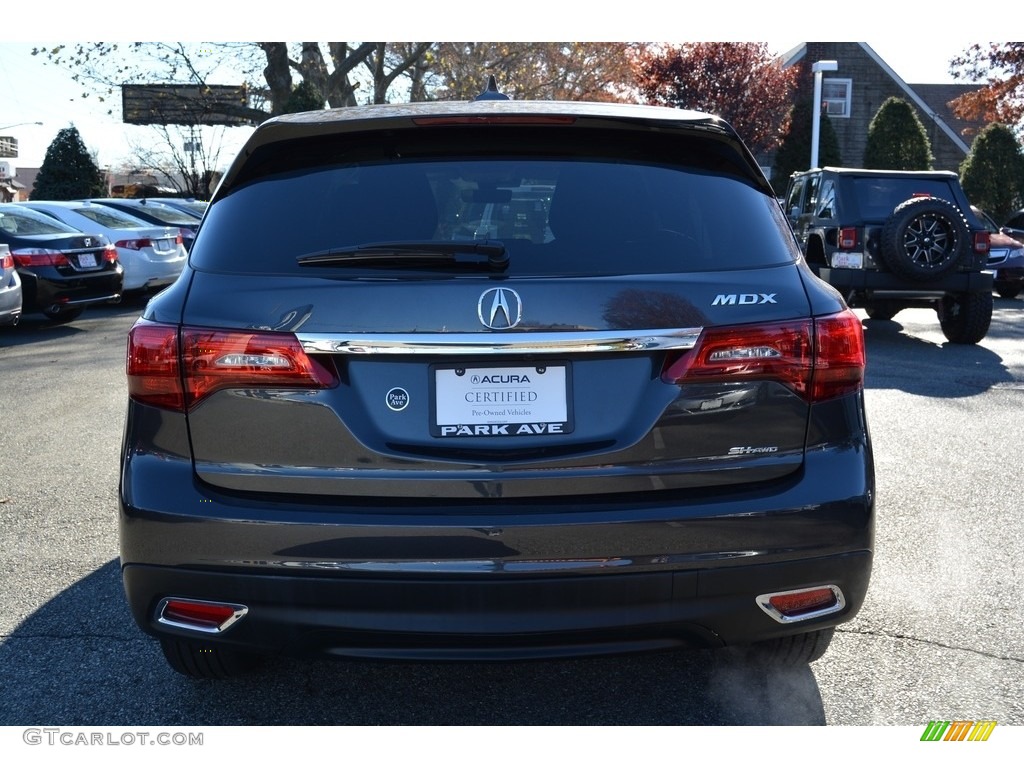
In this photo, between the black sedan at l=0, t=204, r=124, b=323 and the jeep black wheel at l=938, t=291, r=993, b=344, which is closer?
the jeep black wheel at l=938, t=291, r=993, b=344

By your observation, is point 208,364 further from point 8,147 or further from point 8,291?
point 8,147

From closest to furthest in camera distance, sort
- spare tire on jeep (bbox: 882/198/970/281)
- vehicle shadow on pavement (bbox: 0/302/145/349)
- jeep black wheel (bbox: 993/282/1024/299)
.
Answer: spare tire on jeep (bbox: 882/198/970/281) < vehicle shadow on pavement (bbox: 0/302/145/349) < jeep black wheel (bbox: 993/282/1024/299)

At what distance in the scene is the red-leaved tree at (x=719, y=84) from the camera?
36469 mm

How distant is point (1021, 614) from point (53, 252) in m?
12.7

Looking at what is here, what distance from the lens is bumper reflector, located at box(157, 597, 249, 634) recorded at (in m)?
2.79

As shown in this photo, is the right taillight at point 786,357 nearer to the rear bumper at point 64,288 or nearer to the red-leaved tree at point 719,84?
the rear bumper at point 64,288

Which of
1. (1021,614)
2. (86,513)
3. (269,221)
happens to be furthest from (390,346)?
(86,513)

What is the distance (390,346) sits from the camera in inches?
104

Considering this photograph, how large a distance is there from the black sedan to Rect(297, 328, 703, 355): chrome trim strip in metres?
12.1

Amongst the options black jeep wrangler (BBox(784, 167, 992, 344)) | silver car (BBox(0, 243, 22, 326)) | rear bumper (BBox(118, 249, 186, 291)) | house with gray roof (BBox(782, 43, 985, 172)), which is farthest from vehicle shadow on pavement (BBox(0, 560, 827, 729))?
house with gray roof (BBox(782, 43, 985, 172))

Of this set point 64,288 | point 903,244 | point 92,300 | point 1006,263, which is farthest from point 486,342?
point 1006,263

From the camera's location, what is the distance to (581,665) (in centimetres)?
365

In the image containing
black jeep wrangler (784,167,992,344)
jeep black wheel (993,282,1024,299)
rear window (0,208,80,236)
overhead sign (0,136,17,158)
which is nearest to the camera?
black jeep wrangler (784,167,992,344)

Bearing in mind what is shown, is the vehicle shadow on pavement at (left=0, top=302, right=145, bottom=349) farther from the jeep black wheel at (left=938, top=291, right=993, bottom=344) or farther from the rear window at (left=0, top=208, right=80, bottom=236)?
the jeep black wheel at (left=938, top=291, right=993, bottom=344)
